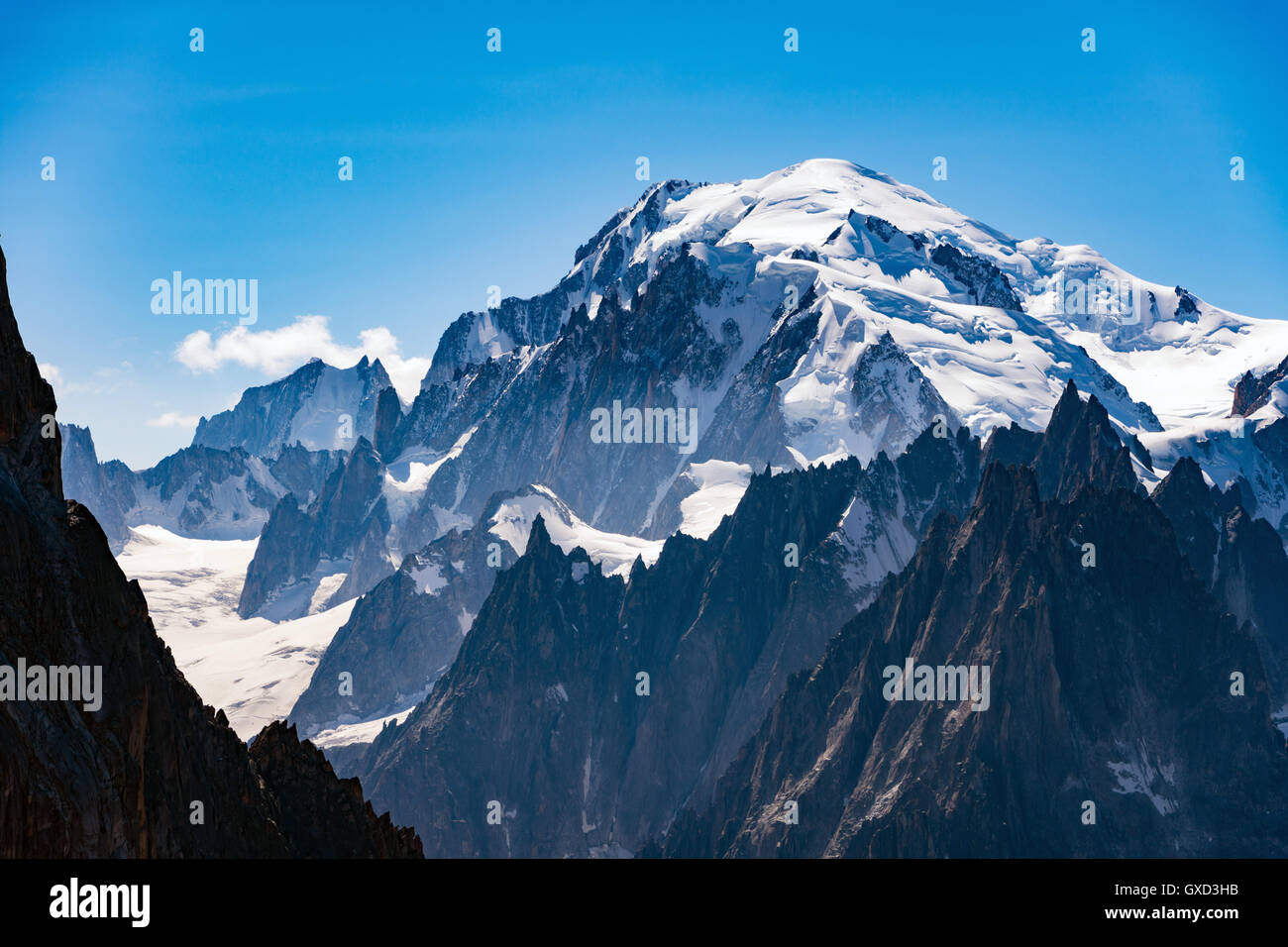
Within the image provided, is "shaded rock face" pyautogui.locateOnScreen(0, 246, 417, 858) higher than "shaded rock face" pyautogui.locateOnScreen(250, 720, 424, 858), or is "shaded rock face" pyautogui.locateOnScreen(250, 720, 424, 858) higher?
"shaded rock face" pyautogui.locateOnScreen(0, 246, 417, 858)

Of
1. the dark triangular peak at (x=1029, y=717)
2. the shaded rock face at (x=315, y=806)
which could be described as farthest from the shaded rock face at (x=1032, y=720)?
the shaded rock face at (x=315, y=806)

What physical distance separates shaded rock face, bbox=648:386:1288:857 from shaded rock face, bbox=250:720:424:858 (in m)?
78.7

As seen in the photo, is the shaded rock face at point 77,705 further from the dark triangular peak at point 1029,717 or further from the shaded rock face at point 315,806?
the dark triangular peak at point 1029,717

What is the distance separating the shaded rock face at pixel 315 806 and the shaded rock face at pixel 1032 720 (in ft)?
258

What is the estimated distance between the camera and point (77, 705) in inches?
1829

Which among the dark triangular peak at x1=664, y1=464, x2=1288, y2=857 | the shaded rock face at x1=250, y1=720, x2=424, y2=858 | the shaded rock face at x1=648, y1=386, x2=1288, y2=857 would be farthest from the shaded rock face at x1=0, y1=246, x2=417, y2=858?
the dark triangular peak at x1=664, y1=464, x2=1288, y2=857

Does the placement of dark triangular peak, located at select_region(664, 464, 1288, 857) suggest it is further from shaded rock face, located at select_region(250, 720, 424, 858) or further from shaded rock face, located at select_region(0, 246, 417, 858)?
shaded rock face, located at select_region(0, 246, 417, 858)

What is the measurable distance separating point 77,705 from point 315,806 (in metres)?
25.8

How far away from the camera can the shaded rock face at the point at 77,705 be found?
139 feet

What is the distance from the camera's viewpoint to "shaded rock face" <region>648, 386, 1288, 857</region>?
143750mm

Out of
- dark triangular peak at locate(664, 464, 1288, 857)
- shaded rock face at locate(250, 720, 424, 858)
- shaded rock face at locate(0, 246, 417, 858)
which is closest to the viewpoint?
shaded rock face at locate(0, 246, 417, 858)

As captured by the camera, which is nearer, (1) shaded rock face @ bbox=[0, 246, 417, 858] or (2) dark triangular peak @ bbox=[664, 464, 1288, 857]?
(1) shaded rock face @ bbox=[0, 246, 417, 858]
